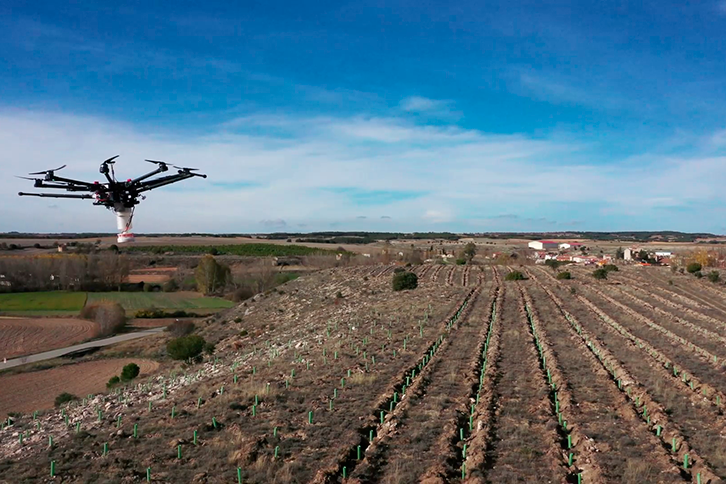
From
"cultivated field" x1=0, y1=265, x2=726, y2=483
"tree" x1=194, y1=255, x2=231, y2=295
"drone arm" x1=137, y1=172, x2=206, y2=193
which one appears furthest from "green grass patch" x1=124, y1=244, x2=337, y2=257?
"drone arm" x1=137, y1=172, x2=206, y2=193

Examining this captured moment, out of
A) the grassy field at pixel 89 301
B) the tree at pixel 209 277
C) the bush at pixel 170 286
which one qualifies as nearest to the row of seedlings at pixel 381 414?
the grassy field at pixel 89 301

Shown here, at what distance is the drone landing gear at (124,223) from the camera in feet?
56.2

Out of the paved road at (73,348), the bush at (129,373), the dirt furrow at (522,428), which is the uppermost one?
the dirt furrow at (522,428)

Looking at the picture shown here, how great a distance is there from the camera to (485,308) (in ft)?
118

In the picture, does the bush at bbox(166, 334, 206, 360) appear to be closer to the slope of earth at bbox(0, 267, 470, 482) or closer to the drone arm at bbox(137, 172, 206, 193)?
the slope of earth at bbox(0, 267, 470, 482)

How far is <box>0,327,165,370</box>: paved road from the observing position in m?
48.6

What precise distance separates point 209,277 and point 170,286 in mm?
12139

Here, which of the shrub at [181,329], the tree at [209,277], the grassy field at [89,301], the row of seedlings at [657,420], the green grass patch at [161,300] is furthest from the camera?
the tree at [209,277]

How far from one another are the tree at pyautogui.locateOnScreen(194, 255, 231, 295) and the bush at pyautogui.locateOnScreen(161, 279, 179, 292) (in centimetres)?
757

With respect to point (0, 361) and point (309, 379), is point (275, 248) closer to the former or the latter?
point (0, 361)

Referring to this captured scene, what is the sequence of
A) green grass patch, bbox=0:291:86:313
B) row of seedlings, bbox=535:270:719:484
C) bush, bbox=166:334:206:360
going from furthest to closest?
green grass patch, bbox=0:291:86:313, bush, bbox=166:334:206:360, row of seedlings, bbox=535:270:719:484

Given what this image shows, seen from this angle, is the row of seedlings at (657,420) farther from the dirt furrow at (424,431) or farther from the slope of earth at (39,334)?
the slope of earth at (39,334)

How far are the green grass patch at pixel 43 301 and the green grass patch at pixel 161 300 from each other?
2.33 metres

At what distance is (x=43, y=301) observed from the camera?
8500cm
